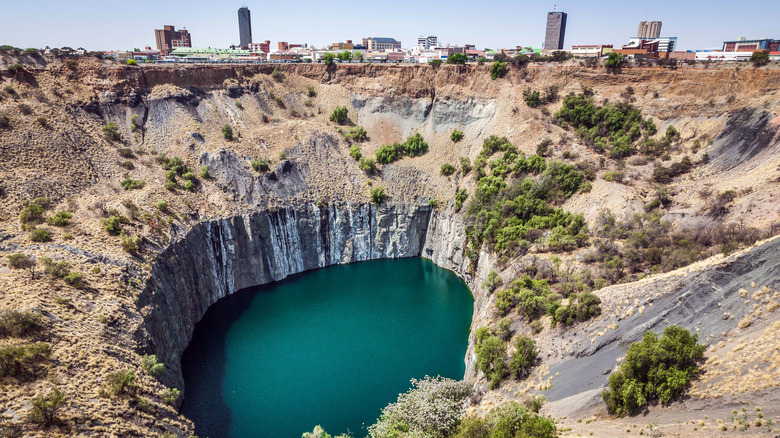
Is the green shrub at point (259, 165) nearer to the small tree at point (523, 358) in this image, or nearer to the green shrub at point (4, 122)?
the green shrub at point (4, 122)

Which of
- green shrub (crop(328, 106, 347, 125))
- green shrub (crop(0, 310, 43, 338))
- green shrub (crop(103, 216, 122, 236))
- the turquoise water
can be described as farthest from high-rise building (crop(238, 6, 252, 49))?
green shrub (crop(0, 310, 43, 338))

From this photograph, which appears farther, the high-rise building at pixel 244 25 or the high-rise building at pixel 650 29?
the high-rise building at pixel 244 25

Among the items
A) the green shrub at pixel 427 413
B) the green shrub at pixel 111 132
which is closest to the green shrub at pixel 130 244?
the green shrub at pixel 111 132

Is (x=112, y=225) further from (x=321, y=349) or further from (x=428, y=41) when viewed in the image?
(x=428, y=41)

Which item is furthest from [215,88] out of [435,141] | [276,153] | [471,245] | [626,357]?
[626,357]

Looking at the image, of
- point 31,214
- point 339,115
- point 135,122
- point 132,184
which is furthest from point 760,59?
point 135,122

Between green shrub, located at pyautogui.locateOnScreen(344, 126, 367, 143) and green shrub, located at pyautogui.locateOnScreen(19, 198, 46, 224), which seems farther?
green shrub, located at pyautogui.locateOnScreen(344, 126, 367, 143)

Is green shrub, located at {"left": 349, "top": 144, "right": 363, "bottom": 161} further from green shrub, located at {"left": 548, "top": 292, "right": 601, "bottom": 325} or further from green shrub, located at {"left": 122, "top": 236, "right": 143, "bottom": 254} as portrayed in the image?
green shrub, located at {"left": 548, "top": 292, "right": 601, "bottom": 325}
